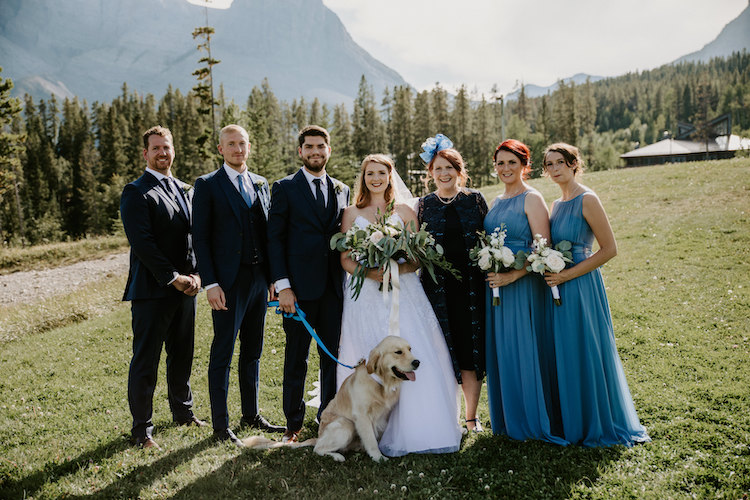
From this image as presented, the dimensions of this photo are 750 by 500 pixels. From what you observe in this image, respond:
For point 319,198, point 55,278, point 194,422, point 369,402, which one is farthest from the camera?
point 55,278

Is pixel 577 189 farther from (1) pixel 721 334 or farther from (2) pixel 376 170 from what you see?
(1) pixel 721 334

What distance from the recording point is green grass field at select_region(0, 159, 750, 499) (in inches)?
146

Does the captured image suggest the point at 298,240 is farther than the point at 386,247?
Yes

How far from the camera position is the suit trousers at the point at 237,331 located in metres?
4.72

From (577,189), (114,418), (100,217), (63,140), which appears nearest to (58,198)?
(100,217)

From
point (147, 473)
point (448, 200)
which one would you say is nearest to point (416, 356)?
point (448, 200)

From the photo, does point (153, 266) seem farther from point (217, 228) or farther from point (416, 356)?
→ point (416, 356)

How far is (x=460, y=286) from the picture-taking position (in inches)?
193

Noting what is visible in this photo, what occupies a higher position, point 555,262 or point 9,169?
point 9,169

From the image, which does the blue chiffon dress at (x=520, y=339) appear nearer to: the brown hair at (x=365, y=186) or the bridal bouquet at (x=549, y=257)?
the bridal bouquet at (x=549, y=257)

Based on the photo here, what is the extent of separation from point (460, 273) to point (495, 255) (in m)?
0.61

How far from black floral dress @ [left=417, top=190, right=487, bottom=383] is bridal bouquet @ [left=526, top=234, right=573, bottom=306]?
0.69 m

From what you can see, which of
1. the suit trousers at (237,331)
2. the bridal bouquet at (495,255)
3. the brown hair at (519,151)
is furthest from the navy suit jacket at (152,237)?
the brown hair at (519,151)

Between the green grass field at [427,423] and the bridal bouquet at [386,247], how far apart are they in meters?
1.82
